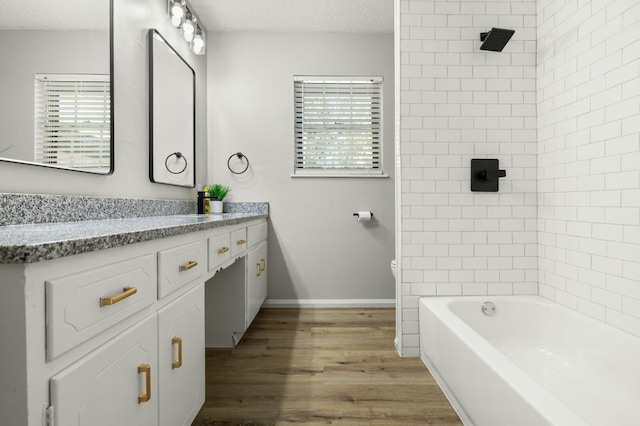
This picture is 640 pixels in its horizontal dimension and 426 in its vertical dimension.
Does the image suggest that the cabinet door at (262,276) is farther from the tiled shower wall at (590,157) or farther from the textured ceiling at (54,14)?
the tiled shower wall at (590,157)

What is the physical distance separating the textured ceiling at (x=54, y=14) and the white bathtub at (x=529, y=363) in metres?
2.03

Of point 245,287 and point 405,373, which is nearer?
point 405,373

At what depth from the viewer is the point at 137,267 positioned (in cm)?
93

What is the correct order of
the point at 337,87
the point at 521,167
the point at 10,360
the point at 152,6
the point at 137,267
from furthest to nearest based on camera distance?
the point at 337,87
the point at 152,6
the point at 521,167
the point at 137,267
the point at 10,360

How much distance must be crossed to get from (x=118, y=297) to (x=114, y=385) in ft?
0.71

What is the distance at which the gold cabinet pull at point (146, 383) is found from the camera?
36.8 inches

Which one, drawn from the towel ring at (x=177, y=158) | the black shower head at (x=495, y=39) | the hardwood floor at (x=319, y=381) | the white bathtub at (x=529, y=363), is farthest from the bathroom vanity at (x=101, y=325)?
the black shower head at (x=495, y=39)

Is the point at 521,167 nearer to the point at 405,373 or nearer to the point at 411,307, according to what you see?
the point at 411,307

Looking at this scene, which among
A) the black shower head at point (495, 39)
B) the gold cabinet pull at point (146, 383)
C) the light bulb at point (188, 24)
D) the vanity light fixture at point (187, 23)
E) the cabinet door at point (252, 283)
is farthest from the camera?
the light bulb at point (188, 24)

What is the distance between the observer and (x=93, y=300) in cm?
75

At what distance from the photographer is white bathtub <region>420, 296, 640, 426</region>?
3.28 feet

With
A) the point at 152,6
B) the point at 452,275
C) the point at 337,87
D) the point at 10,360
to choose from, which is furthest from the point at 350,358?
the point at 152,6

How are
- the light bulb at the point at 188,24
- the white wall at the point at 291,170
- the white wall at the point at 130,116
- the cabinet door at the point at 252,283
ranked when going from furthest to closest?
the white wall at the point at 291,170
the light bulb at the point at 188,24
the cabinet door at the point at 252,283
the white wall at the point at 130,116

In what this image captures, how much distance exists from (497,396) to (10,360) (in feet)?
3.97
